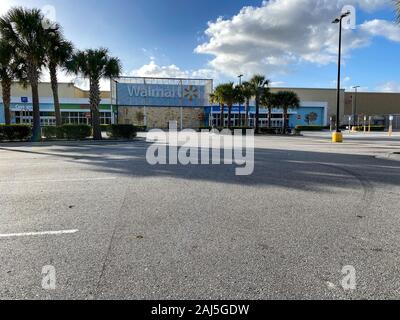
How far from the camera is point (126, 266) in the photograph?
341cm

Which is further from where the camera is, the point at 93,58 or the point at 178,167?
the point at 93,58

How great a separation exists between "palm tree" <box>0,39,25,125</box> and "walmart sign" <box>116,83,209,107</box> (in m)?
34.9

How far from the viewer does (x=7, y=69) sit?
26.4 metres

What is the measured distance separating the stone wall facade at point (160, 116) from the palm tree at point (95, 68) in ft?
116

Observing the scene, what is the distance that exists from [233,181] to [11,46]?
74.1 ft

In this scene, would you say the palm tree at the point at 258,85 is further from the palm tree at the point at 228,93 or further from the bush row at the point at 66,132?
the bush row at the point at 66,132

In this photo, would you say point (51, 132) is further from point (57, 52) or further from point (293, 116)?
point (293, 116)

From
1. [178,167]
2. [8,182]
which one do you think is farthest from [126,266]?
[178,167]

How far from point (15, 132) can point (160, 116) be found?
134ft

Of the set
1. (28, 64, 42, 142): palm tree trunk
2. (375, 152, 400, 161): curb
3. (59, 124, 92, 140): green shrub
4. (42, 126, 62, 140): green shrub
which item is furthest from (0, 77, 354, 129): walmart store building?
(375, 152, 400, 161): curb

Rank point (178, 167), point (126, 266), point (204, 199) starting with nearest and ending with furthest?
point (126, 266)
point (204, 199)
point (178, 167)

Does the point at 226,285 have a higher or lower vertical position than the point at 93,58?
lower

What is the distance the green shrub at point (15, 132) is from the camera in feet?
78.0
